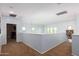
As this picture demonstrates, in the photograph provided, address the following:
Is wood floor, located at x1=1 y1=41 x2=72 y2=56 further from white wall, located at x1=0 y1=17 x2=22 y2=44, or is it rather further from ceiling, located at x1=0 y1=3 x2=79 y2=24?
ceiling, located at x1=0 y1=3 x2=79 y2=24

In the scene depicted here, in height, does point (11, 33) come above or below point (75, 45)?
above

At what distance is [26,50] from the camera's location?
158 centimetres

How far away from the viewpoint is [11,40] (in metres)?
1.56

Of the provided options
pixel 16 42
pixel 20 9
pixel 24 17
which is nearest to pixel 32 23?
pixel 24 17

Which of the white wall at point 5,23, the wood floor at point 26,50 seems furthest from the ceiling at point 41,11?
the wood floor at point 26,50

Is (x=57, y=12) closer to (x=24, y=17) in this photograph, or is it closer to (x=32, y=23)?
(x=32, y=23)

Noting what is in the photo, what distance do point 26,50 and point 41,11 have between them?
2.32ft

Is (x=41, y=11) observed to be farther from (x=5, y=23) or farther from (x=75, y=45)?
(x=75, y=45)

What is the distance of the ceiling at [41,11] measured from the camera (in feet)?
4.77

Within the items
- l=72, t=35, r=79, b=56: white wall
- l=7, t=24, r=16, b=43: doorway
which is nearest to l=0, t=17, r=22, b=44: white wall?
l=7, t=24, r=16, b=43: doorway

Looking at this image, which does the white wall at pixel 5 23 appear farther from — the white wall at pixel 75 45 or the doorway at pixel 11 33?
→ the white wall at pixel 75 45

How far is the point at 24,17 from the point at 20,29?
0.71 ft

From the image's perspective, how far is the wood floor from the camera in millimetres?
1509

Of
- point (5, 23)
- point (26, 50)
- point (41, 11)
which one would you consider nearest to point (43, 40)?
point (26, 50)
